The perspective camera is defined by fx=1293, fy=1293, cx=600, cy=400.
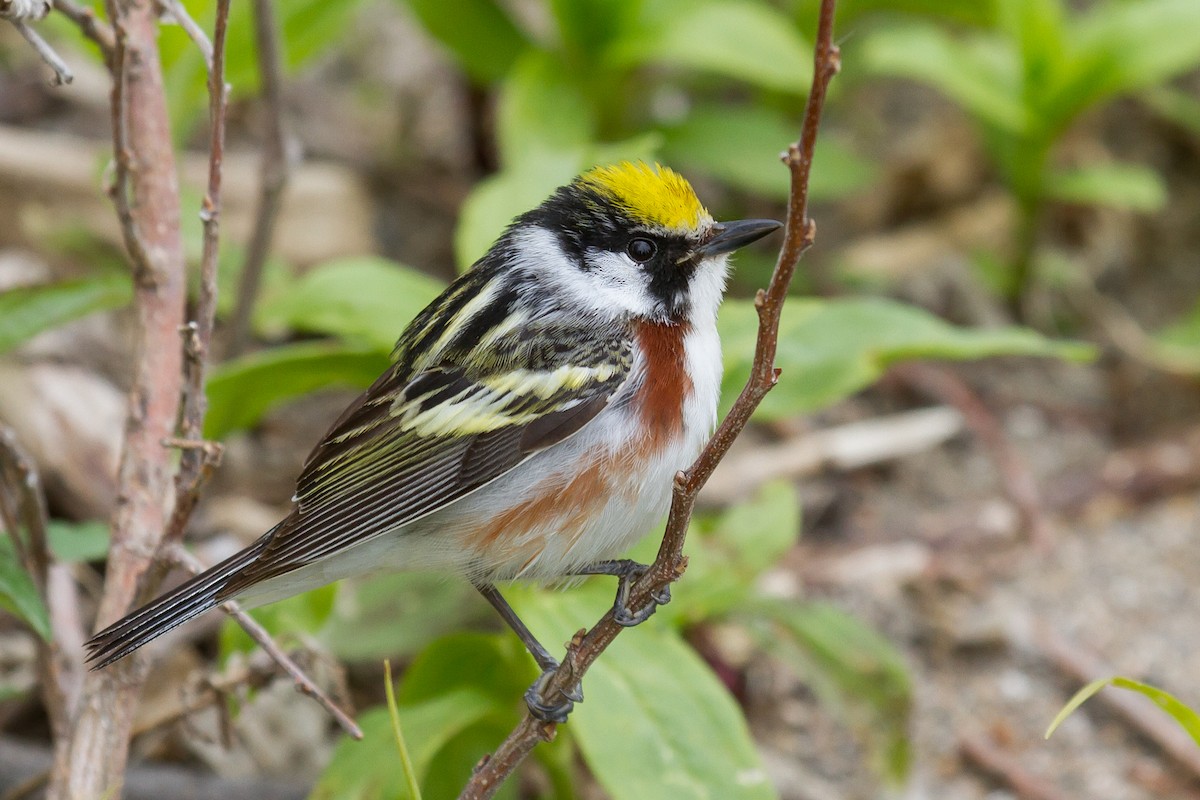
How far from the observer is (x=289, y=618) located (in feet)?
10.4

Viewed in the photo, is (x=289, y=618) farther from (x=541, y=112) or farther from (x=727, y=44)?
(x=727, y=44)

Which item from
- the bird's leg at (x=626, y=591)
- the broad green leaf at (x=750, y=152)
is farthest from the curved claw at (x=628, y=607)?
the broad green leaf at (x=750, y=152)

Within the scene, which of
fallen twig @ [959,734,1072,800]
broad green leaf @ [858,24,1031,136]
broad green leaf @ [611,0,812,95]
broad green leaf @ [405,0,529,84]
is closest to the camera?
fallen twig @ [959,734,1072,800]

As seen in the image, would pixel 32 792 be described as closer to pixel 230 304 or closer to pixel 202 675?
pixel 202 675

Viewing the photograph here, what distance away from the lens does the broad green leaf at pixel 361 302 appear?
345 cm

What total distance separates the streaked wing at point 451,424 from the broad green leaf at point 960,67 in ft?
8.79

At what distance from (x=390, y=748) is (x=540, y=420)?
896 mm

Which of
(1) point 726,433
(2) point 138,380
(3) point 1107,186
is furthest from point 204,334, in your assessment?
(3) point 1107,186

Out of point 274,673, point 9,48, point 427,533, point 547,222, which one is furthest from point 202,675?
point 9,48

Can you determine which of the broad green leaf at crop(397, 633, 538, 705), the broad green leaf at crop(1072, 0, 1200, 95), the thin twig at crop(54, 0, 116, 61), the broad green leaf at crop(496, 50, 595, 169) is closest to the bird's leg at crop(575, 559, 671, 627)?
the broad green leaf at crop(397, 633, 538, 705)

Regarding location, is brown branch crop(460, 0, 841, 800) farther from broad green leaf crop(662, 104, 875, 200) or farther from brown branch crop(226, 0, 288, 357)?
broad green leaf crop(662, 104, 875, 200)

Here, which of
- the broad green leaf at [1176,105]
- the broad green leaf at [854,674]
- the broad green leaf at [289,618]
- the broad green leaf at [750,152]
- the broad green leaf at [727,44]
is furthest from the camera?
the broad green leaf at [1176,105]

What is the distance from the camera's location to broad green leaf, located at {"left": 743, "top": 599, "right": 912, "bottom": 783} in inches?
146

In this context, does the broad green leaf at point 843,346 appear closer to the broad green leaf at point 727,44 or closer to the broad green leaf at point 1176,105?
the broad green leaf at point 727,44
